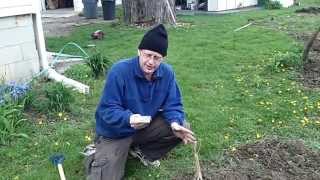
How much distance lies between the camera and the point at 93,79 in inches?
261

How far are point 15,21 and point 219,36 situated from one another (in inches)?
193

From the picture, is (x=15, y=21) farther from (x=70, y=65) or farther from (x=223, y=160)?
(x=223, y=160)

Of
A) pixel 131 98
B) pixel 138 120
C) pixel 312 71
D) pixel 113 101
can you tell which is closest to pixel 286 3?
pixel 312 71

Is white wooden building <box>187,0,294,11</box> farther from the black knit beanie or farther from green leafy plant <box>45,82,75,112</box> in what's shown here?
the black knit beanie

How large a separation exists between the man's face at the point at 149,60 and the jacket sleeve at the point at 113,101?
20 cm

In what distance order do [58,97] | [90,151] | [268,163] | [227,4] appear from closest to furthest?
[90,151]
[268,163]
[58,97]
[227,4]

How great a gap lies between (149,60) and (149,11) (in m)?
8.13

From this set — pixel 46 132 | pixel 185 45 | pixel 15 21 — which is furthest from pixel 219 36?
pixel 46 132

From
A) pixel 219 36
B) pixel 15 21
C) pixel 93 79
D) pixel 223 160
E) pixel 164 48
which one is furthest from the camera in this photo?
pixel 219 36

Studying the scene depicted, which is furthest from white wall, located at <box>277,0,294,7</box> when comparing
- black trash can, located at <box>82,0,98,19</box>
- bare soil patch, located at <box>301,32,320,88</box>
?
bare soil patch, located at <box>301,32,320,88</box>

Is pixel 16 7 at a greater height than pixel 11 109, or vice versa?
pixel 16 7

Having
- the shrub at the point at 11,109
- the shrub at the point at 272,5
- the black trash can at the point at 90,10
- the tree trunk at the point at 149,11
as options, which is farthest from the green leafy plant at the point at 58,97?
the shrub at the point at 272,5

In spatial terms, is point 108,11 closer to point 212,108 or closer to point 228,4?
point 228,4

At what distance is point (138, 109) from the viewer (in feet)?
12.2
